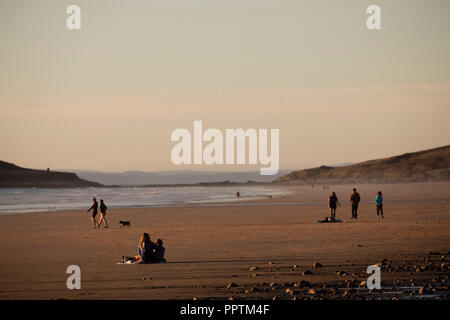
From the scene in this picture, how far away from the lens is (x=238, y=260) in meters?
17.5

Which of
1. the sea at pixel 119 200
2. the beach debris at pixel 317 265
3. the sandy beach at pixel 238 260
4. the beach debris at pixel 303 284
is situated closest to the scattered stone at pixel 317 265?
the beach debris at pixel 317 265

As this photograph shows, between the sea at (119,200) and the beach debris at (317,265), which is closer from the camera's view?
the beach debris at (317,265)

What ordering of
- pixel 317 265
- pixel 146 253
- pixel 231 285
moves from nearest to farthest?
1. pixel 231 285
2. pixel 317 265
3. pixel 146 253

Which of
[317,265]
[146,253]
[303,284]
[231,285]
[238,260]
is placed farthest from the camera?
[238,260]

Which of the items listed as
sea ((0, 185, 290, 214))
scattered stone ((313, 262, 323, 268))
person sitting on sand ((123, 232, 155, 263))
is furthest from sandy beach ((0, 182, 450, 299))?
sea ((0, 185, 290, 214))

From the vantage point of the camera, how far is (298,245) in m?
20.8

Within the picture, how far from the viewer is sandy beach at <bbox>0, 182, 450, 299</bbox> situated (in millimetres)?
12898

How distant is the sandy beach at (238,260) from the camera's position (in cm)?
1290

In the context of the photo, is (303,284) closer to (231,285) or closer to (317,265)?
(231,285)

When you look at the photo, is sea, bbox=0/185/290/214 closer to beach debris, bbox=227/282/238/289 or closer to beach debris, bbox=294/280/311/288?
beach debris, bbox=227/282/238/289

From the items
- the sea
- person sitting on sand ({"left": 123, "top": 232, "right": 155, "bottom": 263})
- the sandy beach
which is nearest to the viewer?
the sandy beach

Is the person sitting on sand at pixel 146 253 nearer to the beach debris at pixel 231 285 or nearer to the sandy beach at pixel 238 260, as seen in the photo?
the sandy beach at pixel 238 260

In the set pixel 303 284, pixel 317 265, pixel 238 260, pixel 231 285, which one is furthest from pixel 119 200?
pixel 303 284
